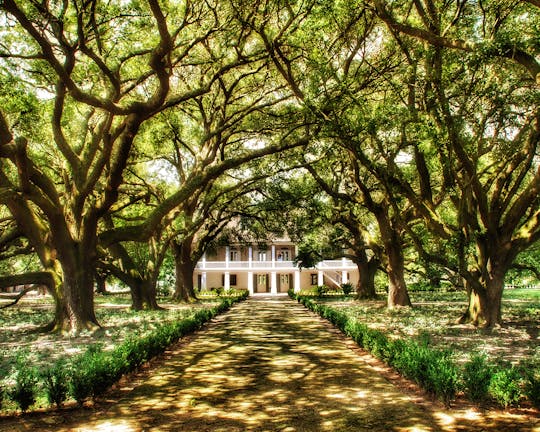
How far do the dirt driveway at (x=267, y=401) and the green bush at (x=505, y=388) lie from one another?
211 mm

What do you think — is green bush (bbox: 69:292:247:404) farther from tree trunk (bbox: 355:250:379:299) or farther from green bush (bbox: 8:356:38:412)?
tree trunk (bbox: 355:250:379:299)

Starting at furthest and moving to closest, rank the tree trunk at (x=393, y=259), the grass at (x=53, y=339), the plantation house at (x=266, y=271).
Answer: the plantation house at (x=266, y=271), the tree trunk at (x=393, y=259), the grass at (x=53, y=339)

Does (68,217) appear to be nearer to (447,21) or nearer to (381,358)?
(381,358)

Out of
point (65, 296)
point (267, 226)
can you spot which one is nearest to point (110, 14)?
point (65, 296)

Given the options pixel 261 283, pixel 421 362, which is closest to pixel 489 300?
pixel 421 362

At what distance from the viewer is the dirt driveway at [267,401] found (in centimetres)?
639

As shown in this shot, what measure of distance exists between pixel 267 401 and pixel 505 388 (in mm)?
3699

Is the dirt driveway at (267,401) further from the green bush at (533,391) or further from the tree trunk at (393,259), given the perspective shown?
the tree trunk at (393,259)

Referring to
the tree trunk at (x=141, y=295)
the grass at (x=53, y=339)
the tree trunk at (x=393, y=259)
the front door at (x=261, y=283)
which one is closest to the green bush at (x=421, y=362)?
the grass at (x=53, y=339)

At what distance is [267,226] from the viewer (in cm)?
3347

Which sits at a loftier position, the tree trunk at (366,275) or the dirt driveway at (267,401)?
the tree trunk at (366,275)

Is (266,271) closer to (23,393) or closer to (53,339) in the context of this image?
(53,339)

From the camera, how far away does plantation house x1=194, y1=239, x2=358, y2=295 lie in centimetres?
5622

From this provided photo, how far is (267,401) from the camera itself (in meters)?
7.65
